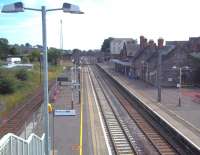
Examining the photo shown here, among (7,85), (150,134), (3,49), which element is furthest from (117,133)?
(3,49)

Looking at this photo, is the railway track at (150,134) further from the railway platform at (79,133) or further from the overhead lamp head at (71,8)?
the overhead lamp head at (71,8)

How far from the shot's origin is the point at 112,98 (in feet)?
160

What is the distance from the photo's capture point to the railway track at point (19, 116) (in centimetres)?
2870

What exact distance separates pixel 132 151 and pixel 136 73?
5674 cm

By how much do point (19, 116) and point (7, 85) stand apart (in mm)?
13490

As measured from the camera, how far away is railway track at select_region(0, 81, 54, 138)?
1130 inches

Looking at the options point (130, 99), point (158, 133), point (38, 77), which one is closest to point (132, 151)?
point (158, 133)

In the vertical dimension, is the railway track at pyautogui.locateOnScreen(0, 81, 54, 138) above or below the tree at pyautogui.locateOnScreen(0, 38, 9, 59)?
below

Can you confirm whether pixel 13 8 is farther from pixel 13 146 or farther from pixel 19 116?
pixel 19 116

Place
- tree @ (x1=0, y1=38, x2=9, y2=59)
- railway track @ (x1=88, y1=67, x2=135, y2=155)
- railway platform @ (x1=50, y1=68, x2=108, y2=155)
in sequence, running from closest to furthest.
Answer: railway platform @ (x1=50, y1=68, x2=108, y2=155)
railway track @ (x1=88, y1=67, x2=135, y2=155)
tree @ (x1=0, y1=38, x2=9, y2=59)

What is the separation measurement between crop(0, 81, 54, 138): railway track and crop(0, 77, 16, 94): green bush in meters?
2.40

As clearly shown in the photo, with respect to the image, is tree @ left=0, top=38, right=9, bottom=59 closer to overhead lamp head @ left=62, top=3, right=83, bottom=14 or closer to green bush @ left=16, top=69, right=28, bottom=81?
green bush @ left=16, top=69, right=28, bottom=81

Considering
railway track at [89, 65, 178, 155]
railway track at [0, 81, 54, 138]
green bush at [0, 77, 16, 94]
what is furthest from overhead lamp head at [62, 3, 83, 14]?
green bush at [0, 77, 16, 94]

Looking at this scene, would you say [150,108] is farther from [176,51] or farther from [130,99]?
[176,51]
